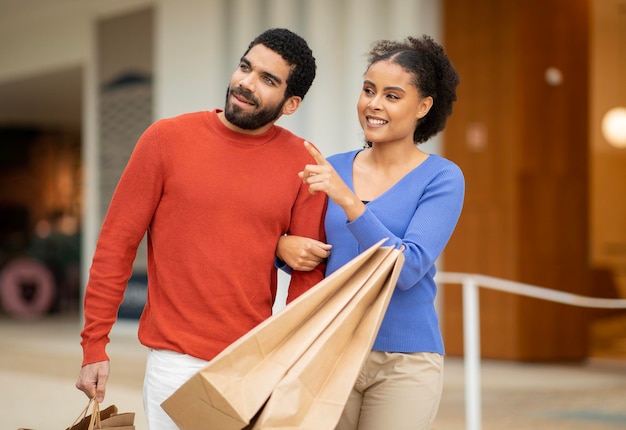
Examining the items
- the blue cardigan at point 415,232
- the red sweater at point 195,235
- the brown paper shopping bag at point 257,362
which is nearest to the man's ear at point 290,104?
the red sweater at point 195,235

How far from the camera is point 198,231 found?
2084 mm

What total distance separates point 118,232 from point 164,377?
33 centimetres

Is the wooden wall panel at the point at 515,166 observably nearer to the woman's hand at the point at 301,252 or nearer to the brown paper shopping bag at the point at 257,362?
the woman's hand at the point at 301,252

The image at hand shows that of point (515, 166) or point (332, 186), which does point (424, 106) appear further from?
point (515, 166)

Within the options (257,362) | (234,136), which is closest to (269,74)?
(234,136)

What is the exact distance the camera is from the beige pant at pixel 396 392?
2084 mm

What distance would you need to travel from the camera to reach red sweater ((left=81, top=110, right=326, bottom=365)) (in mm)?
2078

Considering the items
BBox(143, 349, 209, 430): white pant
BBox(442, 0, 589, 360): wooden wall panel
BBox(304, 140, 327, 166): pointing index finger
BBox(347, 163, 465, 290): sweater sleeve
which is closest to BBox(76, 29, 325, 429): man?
BBox(143, 349, 209, 430): white pant

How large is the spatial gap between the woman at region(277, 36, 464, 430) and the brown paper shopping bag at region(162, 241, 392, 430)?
15 cm

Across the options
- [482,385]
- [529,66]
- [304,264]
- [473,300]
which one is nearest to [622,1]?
[529,66]

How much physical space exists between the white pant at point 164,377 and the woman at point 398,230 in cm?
31

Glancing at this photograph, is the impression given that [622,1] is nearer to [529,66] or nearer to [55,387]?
[529,66]

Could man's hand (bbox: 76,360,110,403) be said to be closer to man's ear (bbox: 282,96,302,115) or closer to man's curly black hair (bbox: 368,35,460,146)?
man's ear (bbox: 282,96,302,115)

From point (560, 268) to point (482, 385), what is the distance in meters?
2.13
